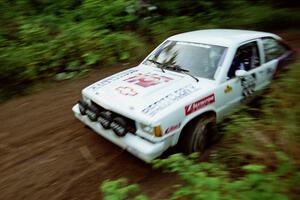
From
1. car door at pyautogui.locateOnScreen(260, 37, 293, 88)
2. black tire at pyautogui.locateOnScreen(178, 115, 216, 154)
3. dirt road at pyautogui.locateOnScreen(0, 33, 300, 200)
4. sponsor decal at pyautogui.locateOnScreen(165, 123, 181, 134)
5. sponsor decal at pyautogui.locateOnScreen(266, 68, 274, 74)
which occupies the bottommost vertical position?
dirt road at pyautogui.locateOnScreen(0, 33, 300, 200)

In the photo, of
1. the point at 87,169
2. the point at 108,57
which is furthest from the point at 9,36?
the point at 87,169

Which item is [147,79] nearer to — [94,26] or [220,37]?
[220,37]

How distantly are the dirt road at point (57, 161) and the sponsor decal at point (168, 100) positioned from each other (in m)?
0.91

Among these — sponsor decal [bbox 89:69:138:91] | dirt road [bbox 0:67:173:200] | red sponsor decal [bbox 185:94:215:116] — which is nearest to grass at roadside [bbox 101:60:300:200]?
dirt road [bbox 0:67:173:200]

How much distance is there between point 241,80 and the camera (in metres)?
5.17

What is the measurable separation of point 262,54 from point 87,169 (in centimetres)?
329

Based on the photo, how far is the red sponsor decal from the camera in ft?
14.5

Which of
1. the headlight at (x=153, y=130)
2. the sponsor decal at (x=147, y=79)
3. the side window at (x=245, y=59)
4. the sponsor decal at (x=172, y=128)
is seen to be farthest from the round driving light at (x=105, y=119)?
the side window at (x=245, y=59)

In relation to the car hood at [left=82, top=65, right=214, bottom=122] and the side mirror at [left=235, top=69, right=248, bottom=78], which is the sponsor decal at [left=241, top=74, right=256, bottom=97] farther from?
the car hood at [left=82, top=65, right=214, bottom=122]

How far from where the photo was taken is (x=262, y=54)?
557 centimetres

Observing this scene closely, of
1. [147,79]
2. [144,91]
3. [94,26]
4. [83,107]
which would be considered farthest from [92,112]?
[94,26]

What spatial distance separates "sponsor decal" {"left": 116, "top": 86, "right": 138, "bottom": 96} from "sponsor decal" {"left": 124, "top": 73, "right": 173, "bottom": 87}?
20cm

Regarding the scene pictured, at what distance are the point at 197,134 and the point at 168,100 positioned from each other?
0.67 m

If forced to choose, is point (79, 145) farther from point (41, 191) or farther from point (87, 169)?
point (41, 191)
